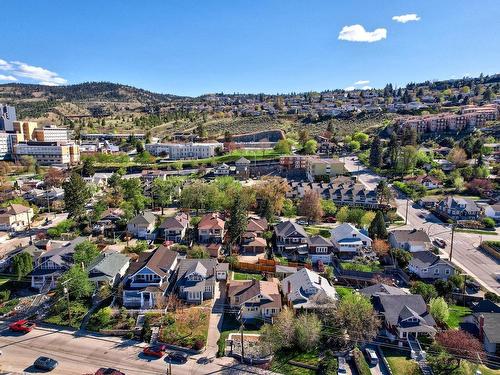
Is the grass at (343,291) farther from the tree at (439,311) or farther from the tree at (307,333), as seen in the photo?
the tree at (439,311)

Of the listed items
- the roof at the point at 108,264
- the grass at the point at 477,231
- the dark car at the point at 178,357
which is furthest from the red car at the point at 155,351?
the grass at the point at 477,231

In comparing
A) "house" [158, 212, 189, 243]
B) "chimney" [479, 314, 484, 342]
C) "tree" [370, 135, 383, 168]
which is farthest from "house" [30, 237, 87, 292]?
"tree" [370, 135, 383, 168]

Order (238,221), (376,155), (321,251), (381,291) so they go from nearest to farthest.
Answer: (381,291), (321,251), (238,221), (376,155)

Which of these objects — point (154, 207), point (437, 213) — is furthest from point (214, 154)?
point (437, 213)

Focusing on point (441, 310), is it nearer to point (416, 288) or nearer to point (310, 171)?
point (416, 288)

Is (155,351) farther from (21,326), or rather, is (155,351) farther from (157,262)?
(21,326)

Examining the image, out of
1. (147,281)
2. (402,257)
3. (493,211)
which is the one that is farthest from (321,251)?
(493,211)

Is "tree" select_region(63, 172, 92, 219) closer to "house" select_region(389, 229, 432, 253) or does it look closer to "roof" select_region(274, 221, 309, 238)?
"roof" select_region(274, 221, 309, 238)
